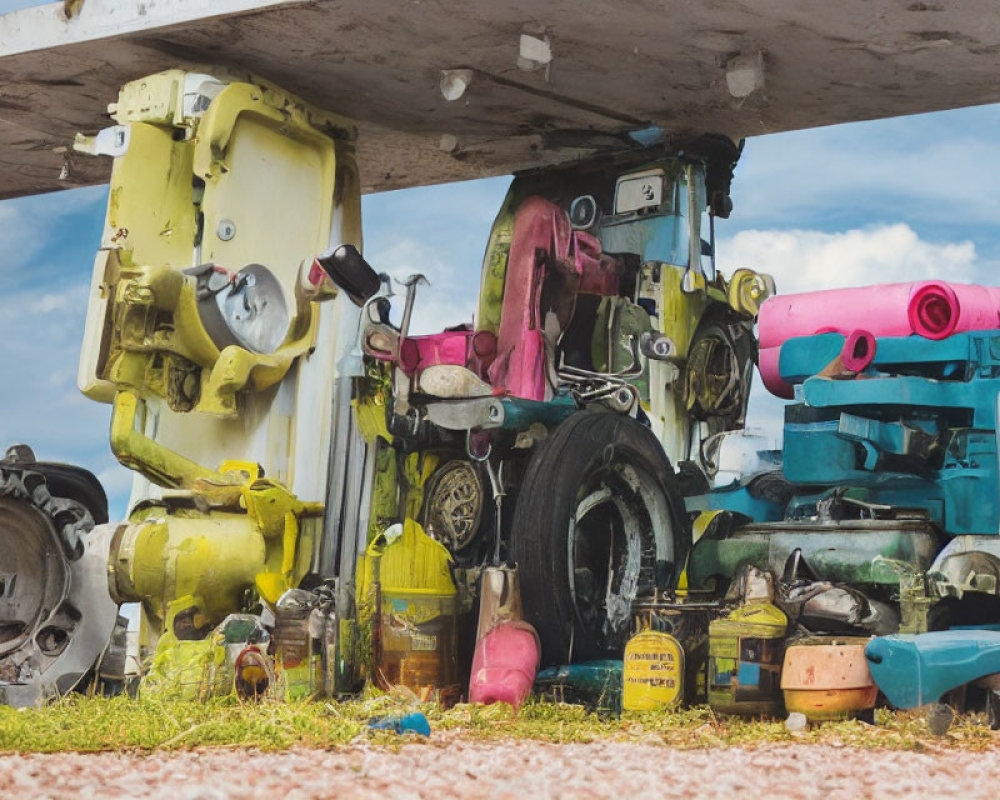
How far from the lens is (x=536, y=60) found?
782cm

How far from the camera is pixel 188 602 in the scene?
7.34 metres

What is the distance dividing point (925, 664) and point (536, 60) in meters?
3.84

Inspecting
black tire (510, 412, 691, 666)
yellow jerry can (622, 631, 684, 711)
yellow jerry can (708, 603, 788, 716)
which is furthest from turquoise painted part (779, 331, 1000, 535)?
yellow jerry can (622, 631, 684, 711)

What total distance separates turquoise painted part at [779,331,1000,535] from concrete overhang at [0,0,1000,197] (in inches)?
73.3

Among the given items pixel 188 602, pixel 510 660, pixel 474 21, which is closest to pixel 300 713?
pixel 510 660

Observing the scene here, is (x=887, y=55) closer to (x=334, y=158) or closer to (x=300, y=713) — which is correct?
(x=334, y=158)

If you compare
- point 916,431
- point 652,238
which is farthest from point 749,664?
point 652,238

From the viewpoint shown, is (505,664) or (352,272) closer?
(505,664)

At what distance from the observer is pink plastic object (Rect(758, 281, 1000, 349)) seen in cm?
661

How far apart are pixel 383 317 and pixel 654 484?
62.8 inches

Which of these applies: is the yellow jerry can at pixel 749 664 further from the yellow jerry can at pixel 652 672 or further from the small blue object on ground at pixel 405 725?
the small blue object on ground at pixel 405 725

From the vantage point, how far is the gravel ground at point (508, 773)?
4.04 m

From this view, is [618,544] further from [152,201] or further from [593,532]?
[152,201]

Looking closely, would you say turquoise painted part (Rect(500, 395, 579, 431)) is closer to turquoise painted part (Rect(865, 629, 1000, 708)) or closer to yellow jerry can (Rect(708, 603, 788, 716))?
yellow jerry can (Rect(708, 603, 788, 716))
